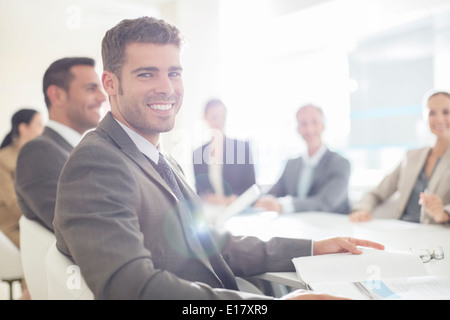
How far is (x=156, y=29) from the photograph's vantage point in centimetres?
109

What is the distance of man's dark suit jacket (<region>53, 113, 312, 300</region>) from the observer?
82 cm

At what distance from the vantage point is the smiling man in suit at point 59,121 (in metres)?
1.73

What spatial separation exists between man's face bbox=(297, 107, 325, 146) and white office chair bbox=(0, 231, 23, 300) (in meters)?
2.08

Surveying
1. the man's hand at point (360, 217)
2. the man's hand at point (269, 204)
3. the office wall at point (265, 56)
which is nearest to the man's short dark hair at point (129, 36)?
the office wall at point (265, 56)

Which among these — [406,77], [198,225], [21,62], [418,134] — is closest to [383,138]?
[418,134]

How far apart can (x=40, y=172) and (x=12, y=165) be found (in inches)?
66.5

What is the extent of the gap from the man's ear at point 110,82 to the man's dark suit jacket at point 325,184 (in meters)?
1.68

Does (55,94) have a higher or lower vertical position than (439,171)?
higher

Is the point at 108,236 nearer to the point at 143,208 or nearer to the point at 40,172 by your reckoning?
the point at 143,208

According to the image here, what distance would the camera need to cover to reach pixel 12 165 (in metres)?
3.19

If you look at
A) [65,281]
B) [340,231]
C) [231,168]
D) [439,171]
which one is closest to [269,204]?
[231,168]
